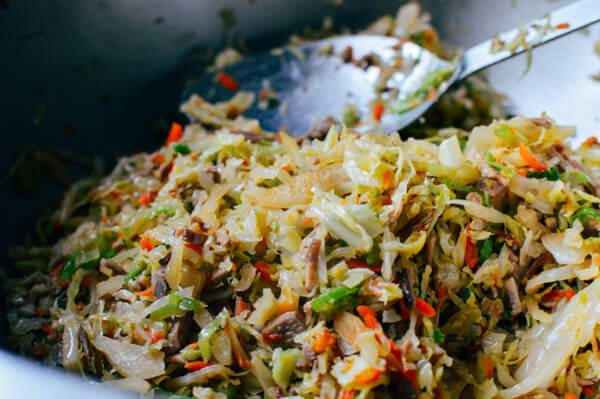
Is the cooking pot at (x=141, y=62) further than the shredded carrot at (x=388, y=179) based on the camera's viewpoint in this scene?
Yes

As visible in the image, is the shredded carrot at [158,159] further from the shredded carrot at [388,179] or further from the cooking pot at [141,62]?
the shredded carrot at [388,179]

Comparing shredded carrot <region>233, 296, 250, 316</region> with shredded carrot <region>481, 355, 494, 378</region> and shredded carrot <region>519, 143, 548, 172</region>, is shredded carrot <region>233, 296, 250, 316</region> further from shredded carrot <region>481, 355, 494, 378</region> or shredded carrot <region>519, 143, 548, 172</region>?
shredded carrot <region>519, 143, 548, 172</region>

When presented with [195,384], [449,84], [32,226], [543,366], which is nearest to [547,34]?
[449,84]

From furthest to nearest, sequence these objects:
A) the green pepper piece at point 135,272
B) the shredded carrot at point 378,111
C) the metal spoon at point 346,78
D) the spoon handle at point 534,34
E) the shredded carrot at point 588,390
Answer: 1. the shredded carrot at point 378,111
2. the metal spoon at point 346,78
3. the spoon handle at point 534,34
4. the green pepper piece at point 135,272
5. the shredded carrot at point 588,390

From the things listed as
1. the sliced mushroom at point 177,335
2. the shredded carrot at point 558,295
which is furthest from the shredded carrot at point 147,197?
the shredded carrot at point 558,295

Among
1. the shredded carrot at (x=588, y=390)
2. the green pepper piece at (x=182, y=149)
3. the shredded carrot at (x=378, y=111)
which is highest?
the green pepper piece at (x=182, y=149)

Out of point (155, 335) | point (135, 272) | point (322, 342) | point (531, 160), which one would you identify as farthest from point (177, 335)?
point (531, 160)
